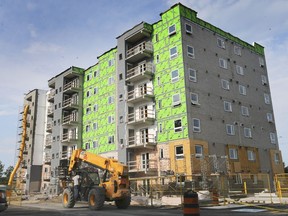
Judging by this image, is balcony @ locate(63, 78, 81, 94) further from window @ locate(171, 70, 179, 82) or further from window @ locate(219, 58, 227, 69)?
window @ locate(219, 58, 227, 69)

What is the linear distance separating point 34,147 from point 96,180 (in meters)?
45.3

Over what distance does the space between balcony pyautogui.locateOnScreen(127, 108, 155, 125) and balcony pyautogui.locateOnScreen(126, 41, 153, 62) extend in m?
7.06

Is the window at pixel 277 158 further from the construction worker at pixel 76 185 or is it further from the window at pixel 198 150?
the construction worker at pixel 76 185

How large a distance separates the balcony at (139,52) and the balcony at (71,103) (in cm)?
1532

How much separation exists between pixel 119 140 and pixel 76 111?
15.9 metres

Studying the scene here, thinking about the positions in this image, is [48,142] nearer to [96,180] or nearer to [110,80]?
[110,80]

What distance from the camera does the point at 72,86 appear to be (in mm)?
53531

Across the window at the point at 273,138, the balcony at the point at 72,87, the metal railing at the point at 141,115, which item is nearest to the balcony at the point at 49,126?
the balcony at the point at 72,87

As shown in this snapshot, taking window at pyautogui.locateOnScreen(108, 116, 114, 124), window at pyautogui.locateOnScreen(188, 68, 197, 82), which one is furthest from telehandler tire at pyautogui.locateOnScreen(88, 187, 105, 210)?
window at pyautogui.locateOnScreen(108, 116, 114, 124)

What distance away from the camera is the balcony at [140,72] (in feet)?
125

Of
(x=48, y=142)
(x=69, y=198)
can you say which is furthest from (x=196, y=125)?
(x=48, y=142)

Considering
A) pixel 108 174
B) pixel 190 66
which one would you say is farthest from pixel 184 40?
pixel 108 174

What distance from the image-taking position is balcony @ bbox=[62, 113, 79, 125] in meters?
50.7

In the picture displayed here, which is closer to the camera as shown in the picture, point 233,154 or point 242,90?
point 233,154
